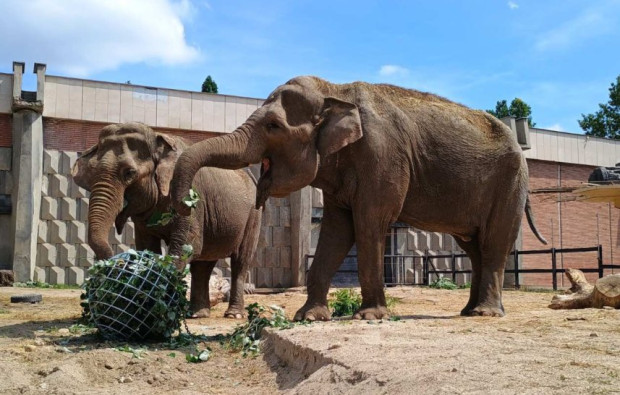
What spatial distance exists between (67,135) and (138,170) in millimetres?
12058

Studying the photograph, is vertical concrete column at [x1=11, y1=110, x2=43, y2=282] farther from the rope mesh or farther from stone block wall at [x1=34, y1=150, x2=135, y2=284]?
the rope mesh

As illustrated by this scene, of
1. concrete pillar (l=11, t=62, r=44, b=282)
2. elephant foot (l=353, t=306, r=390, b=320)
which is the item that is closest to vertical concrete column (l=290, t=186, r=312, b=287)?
concrete pillar (l=11, t=62, r=44, b=282)

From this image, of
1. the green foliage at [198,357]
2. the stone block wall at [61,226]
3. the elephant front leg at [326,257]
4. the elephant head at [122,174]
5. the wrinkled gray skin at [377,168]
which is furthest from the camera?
the stone block wall at [61,226]

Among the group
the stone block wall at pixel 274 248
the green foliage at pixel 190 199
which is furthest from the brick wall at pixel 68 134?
the green foliage at pixel 190 199

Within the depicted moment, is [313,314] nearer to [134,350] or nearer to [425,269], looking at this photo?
[134,350]

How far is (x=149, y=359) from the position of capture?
20.4ft

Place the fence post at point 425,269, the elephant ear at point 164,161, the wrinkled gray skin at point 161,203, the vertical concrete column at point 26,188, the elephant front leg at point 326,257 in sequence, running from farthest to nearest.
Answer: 1. the fence post at point 425,269
2. the vertical concrete column at point 26,188
3. the elephant ear at point 164,161
4. the wrinkled gray skin at point 161,203
5. the elephant front leg at point 326,257

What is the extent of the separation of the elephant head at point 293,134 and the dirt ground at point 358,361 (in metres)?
1.68

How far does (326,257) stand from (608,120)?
→ 47.4m

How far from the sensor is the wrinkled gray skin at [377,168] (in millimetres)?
7414

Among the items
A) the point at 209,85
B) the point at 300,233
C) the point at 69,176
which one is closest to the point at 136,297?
the point at 69,176

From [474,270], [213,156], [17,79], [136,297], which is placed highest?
[17,79]

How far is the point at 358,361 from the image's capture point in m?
4.51

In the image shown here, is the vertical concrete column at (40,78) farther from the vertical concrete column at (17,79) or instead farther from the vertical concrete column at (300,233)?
the vertical concrete column at (300,233)
